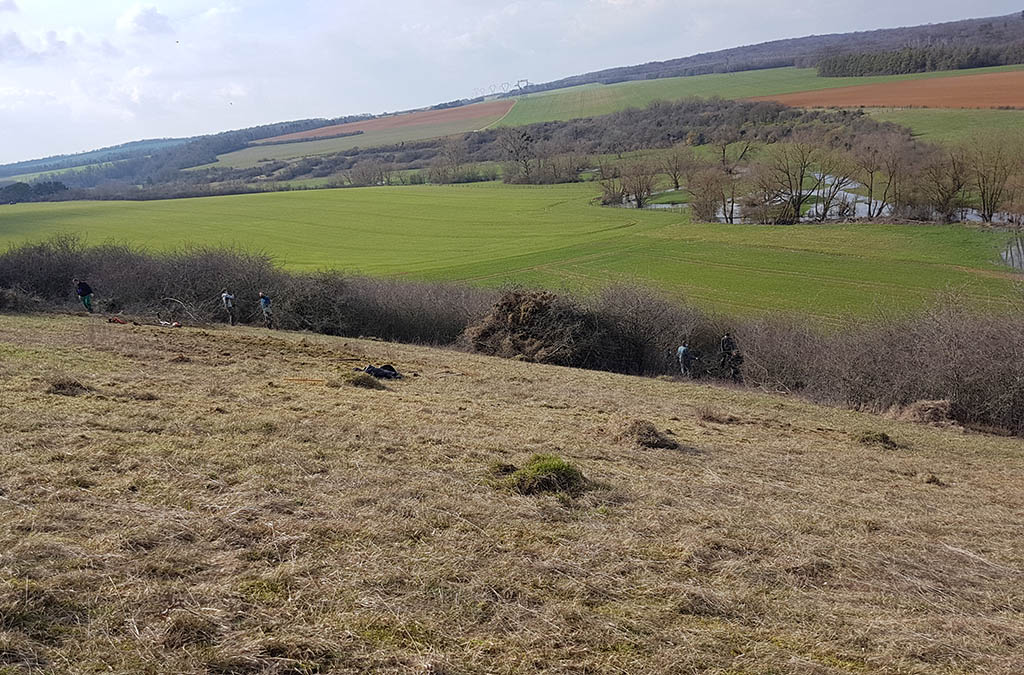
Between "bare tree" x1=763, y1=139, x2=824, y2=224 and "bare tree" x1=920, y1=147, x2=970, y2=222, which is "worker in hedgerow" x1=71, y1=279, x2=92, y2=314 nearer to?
"bare tree" x1=763, y1=139, x2=824, y2=224

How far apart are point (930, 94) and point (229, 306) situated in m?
101

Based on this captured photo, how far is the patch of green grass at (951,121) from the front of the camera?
7471 centimetres

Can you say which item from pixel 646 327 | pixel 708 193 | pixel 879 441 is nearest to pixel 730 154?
pixel 708 193

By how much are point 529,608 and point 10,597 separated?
14.6 ft

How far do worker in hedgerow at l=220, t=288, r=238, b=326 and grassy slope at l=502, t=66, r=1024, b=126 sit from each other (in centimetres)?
12610

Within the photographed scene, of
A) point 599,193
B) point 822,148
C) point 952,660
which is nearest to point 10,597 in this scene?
point 952,660

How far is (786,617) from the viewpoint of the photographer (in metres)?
6.99

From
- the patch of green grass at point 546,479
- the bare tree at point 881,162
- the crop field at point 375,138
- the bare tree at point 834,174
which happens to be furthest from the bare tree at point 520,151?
the patch of green grass at point 546,479

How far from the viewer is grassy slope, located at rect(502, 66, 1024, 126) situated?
142m

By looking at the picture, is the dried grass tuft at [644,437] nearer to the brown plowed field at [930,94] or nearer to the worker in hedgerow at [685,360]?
the worker in hedgerow at [685,360]

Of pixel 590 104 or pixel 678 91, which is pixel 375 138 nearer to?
pixel 590 104

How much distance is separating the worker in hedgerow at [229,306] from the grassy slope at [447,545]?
1460 cm

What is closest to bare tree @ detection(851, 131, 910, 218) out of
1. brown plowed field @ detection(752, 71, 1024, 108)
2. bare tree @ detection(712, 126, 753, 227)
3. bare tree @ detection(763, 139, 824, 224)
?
bare tree @ detection(763, 139, 824, 224)

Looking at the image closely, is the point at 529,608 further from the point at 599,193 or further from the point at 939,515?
the point at 599,193
